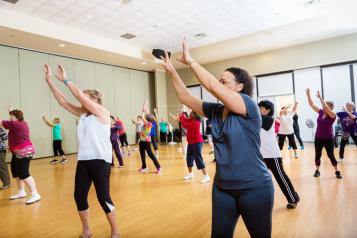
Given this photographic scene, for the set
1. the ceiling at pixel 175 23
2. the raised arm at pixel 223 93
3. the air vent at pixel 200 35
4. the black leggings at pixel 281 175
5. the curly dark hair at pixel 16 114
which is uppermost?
the air vent at pixel 200 35

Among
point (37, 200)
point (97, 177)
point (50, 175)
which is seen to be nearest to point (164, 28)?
point (50, 175)

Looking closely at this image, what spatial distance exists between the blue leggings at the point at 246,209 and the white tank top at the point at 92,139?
1372 mm

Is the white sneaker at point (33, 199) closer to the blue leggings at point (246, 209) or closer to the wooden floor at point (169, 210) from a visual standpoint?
the wooden floor at point (169, 210)

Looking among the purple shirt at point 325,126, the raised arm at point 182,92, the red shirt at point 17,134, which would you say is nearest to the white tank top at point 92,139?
the raised arm at point 182,92

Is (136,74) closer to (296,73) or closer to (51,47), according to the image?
(51,47)

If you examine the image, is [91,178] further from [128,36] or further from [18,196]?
[128,36]

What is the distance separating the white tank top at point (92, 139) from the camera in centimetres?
236

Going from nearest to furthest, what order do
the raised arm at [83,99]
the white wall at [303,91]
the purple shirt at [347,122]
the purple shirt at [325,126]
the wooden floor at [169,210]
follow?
the raised arm at [83,99] < the wooden floor at [169,210] < the purple shirt at [325,126] < the purple shirt at [347,122] < the white wall at [303,91]

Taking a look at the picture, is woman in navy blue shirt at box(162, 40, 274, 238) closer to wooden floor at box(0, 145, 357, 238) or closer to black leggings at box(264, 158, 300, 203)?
wooden floor at box(0, 145, 357, 238)

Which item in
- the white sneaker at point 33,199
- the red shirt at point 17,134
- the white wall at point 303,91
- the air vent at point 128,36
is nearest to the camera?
the red shirt at point 17,134

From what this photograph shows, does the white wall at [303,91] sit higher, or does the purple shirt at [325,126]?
the white wall at [303,91]

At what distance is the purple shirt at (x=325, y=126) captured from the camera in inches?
173

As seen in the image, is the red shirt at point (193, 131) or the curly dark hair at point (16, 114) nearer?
the curly dark hair at point (16, 114)

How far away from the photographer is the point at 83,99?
2.19 m
